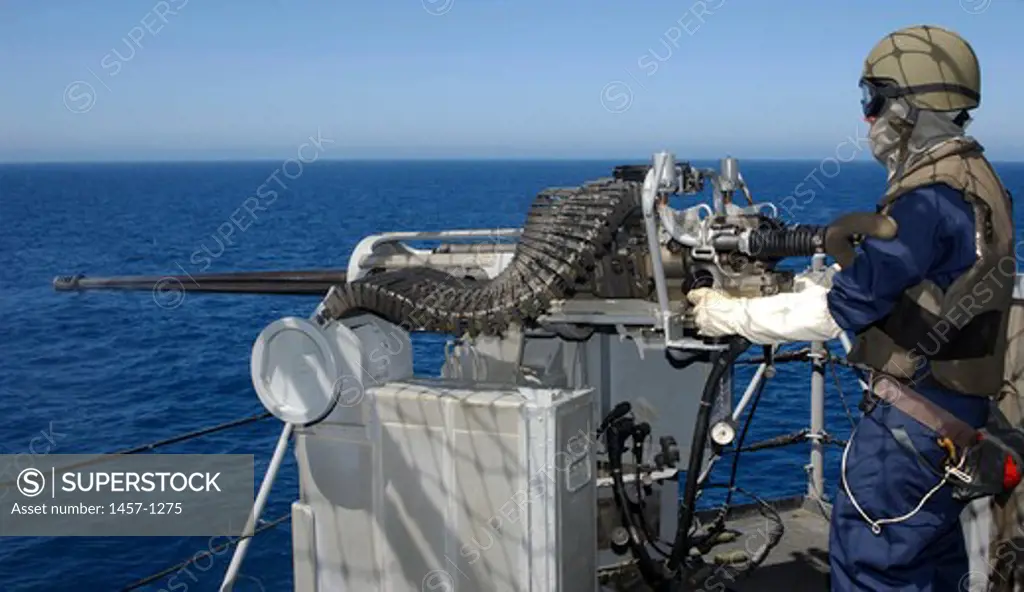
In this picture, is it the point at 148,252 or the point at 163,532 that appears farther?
the point at 148,252

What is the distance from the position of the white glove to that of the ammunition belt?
0.85 m

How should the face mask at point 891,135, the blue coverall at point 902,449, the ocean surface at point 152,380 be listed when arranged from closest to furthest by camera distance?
the blue coverall at point 902,449, the face mask at point 891,135, the ocean surface at point 152,380

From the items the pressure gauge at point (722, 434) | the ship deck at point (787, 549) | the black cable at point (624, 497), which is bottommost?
the ship deck at point (787, 549)

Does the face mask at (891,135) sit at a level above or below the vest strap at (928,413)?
above

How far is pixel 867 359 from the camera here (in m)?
4.68

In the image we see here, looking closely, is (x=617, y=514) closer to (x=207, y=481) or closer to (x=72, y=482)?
(x=207, y=481)

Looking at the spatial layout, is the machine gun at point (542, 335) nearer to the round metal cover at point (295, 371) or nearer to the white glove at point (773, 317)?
the round metal cover at point (295, 371)

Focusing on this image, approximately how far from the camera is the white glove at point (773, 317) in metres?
4.72

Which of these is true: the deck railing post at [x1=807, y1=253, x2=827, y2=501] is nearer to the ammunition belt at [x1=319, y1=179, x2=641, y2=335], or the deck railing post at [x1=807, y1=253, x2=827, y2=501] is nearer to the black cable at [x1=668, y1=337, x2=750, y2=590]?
the black cable at [x1=668, y1=337, x2=750, y2=590]

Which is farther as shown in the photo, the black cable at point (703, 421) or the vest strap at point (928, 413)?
the black cable at point (703, 421)

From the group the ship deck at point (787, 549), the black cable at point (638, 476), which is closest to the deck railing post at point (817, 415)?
the ship deck at point (787, 549)

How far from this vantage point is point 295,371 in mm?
5879

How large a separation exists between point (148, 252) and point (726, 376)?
6346 centimetres

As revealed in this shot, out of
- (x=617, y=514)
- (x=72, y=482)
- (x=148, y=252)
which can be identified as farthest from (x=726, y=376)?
(x=148, y=252)
